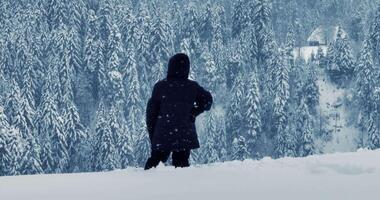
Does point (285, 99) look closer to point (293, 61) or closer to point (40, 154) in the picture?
point (293, 61)

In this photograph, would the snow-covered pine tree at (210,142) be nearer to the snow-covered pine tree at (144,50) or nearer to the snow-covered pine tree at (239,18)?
the snow-covered pine tree at (144,50)

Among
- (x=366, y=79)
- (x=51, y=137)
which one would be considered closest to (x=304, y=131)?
(x=366, y=79)

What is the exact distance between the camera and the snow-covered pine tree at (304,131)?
61.1 m

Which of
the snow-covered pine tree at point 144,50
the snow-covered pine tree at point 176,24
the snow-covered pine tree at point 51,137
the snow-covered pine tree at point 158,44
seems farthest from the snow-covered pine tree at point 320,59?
the snow-covered pine tree at point 51,137

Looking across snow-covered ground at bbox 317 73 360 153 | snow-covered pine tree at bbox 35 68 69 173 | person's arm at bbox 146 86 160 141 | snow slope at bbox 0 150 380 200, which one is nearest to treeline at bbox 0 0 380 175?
snow-covered pine tree at bbox 35 68 69 173

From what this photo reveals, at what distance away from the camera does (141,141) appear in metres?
56.6

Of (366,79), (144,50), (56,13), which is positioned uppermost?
(56,13)

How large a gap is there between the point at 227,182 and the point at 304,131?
57.0 metres

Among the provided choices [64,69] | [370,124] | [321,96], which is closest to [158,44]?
[64,69]

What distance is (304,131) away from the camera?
203 feet

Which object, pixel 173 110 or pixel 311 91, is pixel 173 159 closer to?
pixel 173 110

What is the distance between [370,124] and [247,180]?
59.0 metres

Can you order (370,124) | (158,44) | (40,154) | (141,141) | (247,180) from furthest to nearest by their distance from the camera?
(158,44), (370,124), (141,141), (40,154), (247,180)

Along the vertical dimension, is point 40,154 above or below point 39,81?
below
